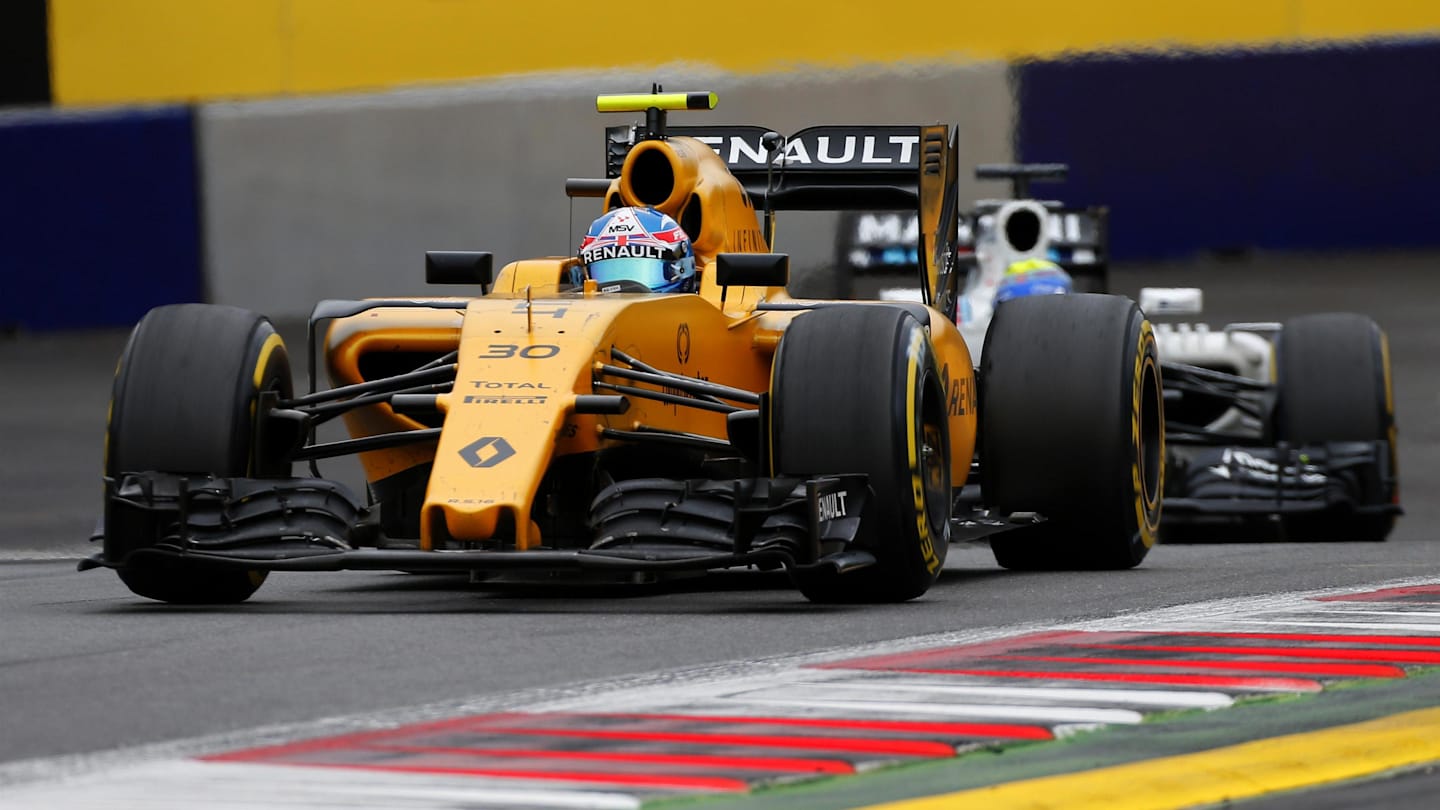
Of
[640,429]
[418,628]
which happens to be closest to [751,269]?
[640,429]

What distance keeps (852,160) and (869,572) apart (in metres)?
3.27

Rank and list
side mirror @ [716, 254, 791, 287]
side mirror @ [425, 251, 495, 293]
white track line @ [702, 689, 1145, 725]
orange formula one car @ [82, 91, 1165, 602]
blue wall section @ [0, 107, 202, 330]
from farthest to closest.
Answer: blue wall section @ [0, 107, 202, 330] < side mirror @ [425, 251, 495, 293] < side mirror @ [716, 254, 791, 287] < orange formula one car @ [82, 91, 1165, 602] < white track line @ [702, 689, 1145, 725]

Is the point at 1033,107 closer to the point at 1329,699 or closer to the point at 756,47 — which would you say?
the point at 756,47

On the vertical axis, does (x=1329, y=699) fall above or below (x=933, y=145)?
below

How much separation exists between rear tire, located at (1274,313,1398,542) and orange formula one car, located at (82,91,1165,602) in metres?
3.92

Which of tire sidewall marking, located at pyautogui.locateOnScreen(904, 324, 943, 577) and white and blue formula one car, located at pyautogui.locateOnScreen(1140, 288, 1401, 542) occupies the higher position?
tire sidewall marking, located at pyautogui.locateOnScreen(904, 324, 943, 577)

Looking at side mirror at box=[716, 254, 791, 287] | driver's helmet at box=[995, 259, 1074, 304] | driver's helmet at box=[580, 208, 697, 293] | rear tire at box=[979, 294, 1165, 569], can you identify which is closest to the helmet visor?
driver's helmet at box=[580, 208, 697, 293]

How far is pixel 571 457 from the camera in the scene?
9156 millimetres

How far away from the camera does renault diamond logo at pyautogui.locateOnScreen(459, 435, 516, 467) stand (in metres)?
8.53

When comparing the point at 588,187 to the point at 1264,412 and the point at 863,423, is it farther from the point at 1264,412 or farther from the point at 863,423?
the point at 1264,412

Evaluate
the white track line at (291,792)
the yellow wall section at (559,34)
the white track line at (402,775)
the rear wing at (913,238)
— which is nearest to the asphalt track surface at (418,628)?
the white track line at (402,775)

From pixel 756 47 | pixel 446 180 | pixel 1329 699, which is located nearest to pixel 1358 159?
pixel 756 47

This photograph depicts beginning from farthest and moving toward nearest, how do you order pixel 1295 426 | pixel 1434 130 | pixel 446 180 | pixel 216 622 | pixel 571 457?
pixel 446 180, pixel 1434 130, pixel 1295 426, pixel 571 457, pixel 216 622

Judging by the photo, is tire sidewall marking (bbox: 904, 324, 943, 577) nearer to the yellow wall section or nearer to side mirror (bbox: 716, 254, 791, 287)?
side mirror (bbox: 716, 254, 791, 287)
